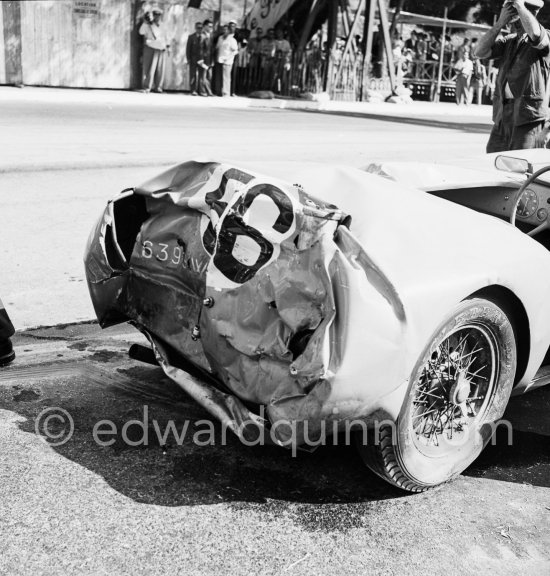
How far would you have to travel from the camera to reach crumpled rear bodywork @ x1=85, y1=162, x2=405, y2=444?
2.56m

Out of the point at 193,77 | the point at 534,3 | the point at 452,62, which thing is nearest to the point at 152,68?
the point at 193,77

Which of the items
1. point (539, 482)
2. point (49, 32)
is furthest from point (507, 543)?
point (49, 32)

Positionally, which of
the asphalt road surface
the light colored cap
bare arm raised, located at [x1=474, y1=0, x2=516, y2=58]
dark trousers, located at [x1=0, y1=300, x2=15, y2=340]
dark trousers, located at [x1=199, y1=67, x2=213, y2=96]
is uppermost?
the light colored cap

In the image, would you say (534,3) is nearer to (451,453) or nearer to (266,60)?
(451,453)

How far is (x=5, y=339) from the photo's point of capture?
13.0ft

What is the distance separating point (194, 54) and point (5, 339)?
20.6 m

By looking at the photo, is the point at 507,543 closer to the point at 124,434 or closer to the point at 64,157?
Answer: the point at 124,434

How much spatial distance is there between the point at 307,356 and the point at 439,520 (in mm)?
866

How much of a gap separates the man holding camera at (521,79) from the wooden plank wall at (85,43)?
16.7 meters

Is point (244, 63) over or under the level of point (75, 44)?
under

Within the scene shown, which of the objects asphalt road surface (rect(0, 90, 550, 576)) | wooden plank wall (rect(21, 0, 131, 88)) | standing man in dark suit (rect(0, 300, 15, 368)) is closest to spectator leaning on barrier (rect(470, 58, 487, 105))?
wooden plank wall (rect(21, 0, 131, 88))

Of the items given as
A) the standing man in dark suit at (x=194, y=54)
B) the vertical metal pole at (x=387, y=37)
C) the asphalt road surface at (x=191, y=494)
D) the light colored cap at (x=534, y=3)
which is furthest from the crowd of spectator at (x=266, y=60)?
the asphalt road surface at (x=191, y=494)

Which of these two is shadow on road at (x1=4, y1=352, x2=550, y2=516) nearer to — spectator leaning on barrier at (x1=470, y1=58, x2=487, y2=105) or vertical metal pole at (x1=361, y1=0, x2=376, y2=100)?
vertical metal pole at (x1=361, y1=0, x2=376, y2=100)

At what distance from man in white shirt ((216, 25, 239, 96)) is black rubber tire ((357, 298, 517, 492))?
2101 cm
